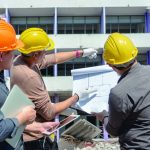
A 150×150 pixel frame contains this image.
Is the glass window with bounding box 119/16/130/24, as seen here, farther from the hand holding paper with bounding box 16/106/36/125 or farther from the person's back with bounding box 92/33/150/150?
the hand holding paper with bounding box 16/106/36/125

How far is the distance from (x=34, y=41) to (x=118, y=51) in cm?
60

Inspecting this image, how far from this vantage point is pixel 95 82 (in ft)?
10.9

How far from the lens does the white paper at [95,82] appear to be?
10.8 feet

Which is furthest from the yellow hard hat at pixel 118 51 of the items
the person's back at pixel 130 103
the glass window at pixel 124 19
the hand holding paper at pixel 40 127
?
the glass window at pixel 124 19

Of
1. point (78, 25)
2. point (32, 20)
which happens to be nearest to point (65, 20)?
point (78, 25)

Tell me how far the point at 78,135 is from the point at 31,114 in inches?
43.4

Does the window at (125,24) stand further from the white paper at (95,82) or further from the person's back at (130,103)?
the person's back at (130,103)

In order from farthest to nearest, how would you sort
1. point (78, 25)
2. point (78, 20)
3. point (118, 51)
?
point (78, 25) < point (78, 20) < point (118, 51)

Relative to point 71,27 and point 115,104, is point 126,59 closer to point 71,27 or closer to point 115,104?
point 115,104

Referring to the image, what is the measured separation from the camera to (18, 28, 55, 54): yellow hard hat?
3.11 m

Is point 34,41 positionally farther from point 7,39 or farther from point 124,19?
point 124,19

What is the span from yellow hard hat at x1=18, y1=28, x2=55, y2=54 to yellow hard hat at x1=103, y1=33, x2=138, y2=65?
450 mm

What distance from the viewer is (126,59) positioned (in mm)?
2816

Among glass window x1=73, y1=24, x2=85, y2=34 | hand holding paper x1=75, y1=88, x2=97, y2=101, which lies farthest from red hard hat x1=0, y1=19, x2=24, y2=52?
glass window x1=73, y1=24, x2=85, y2=34
